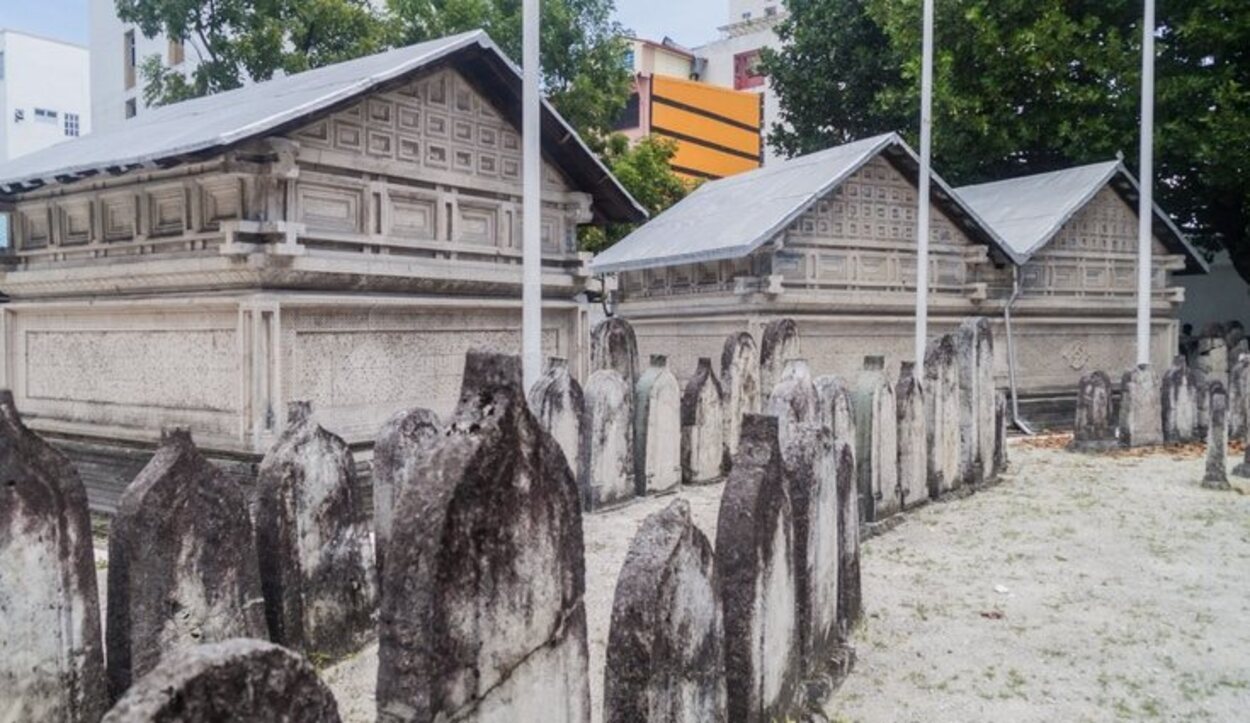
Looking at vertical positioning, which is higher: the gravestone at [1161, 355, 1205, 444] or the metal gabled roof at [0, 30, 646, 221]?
the metal gabled roof at [0, 30, 646, 221]

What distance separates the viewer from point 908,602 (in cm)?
635

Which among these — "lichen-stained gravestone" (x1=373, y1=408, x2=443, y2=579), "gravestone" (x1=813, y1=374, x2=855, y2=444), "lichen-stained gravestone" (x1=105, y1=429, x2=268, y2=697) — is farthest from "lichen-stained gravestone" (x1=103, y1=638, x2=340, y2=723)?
"gravestone" (x1=813, y1=374, x2=855, y2=444)

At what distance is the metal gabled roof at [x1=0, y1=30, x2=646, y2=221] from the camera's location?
797 centimetres

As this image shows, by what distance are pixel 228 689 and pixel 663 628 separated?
1.73 metres

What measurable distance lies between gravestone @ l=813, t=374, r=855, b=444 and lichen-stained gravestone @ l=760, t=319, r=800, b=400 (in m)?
3.60

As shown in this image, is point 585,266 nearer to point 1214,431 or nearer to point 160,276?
point 160,276

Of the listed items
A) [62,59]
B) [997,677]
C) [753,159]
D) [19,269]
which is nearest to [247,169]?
[19,269]

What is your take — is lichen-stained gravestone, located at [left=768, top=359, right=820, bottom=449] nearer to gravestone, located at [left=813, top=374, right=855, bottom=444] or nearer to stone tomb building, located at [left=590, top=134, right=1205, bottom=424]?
gravestone, located at [left=813, top=374, right=855, bottom=444]

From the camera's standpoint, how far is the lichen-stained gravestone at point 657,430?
31.6 feet

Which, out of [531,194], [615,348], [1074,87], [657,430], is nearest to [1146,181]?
[1074,87]

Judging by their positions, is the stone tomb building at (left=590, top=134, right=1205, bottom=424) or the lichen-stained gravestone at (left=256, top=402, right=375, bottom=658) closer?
the lichen-stained gravestone at (left=256, top=402, right=375, bottom=658)

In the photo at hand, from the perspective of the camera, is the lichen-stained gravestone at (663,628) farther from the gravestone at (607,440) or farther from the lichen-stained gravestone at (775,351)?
the lichen-stained gravestone at (775,351)

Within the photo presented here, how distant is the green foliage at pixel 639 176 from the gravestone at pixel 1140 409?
39.5ft

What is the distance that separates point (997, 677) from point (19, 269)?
445 inches
